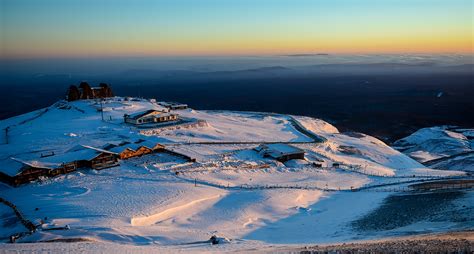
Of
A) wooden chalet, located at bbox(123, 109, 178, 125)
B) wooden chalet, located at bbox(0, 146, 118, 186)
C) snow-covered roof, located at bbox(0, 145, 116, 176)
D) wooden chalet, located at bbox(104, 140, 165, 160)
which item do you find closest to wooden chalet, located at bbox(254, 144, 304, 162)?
wooden chalet, located at bbox(104, 140, 165, 160)

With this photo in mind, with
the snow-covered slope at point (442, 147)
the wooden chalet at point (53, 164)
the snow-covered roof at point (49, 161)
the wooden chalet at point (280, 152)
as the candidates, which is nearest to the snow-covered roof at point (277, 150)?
the wooden chalet at point (280, 152)

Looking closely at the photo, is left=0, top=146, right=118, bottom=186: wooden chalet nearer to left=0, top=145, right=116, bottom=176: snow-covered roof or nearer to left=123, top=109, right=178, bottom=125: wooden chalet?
left=0, top=145, right=116, bottom=176: snow-covered roof

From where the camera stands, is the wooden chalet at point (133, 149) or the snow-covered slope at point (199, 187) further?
the wooden chalet at point (133, 149)

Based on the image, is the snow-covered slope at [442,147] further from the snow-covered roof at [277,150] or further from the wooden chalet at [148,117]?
the wooden chalet at [148,117]

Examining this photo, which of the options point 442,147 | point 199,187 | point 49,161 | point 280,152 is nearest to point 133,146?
point 49,161

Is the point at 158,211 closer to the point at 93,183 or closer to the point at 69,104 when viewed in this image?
the point at 93,183

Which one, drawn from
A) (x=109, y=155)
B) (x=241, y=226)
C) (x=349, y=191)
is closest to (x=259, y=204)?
(x=241, y=226)
